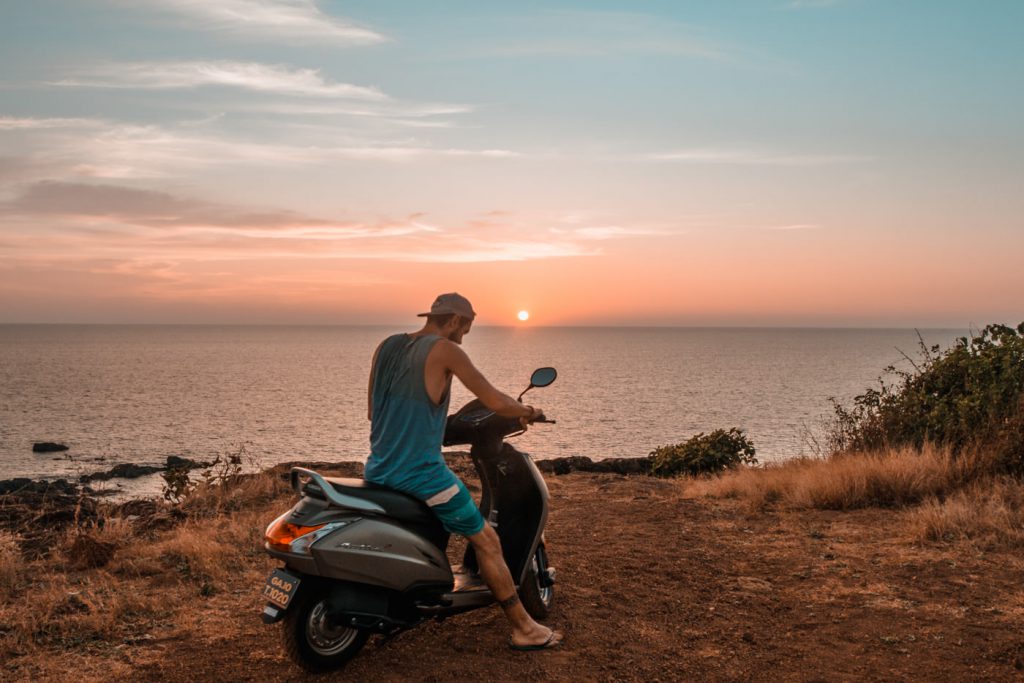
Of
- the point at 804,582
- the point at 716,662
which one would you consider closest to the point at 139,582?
the point at 716,662

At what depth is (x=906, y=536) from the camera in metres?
7.83

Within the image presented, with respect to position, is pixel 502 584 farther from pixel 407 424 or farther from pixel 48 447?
pixel 48 447

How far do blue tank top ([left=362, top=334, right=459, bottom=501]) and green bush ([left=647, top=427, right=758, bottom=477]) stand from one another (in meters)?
10.3

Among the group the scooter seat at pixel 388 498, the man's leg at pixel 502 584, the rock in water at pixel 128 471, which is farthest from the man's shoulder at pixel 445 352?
the rock in water at pixel 128 471

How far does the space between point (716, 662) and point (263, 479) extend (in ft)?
27.2

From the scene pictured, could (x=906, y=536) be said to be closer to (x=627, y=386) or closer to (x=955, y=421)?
(x=955, y=421)

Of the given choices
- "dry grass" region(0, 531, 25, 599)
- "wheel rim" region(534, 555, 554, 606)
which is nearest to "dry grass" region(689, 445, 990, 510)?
"wheel rim" region(534, 555, 554, 606)

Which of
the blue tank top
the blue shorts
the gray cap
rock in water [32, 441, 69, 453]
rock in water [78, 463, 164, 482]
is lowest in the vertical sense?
rock in water [32, 441, 69, 453]

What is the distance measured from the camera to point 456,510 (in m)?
4.69

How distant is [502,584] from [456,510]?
61cm

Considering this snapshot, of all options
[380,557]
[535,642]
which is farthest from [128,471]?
[380,557]

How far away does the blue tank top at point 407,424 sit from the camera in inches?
178

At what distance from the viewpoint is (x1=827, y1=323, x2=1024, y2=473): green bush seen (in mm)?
10078

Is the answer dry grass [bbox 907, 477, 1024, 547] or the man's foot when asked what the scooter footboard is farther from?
dry grass [bbox 907, 477, 1024, 547]
